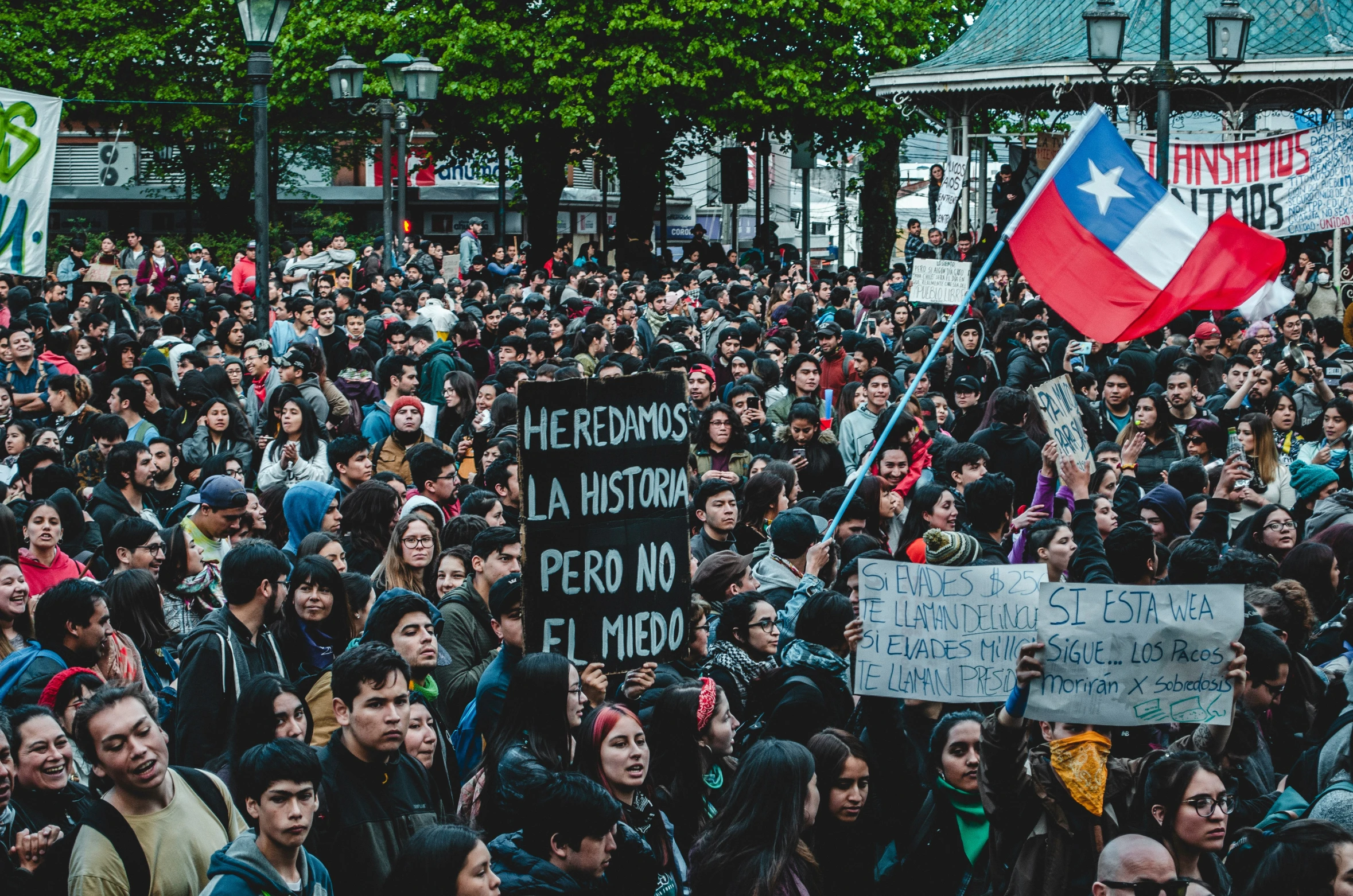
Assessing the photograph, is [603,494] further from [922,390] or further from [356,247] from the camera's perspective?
[356,247]

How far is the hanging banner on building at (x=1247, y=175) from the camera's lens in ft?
55.4

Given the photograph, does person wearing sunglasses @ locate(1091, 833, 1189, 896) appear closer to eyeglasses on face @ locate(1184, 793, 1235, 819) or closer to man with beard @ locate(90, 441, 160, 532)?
eyeglasses on face @ locate(1184, 793, 1235, 819)

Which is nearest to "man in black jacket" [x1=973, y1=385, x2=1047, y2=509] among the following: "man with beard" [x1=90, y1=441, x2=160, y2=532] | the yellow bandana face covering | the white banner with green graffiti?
"man with beard" [x1=90, y1=441, x2=160, y2=532]

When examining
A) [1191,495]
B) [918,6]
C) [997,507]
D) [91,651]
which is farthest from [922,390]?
[918,6]

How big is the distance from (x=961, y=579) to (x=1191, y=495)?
12.2 ft

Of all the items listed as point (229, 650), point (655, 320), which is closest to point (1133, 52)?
point (655, 320)

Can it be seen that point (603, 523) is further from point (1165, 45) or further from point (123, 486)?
point (1165, 45)

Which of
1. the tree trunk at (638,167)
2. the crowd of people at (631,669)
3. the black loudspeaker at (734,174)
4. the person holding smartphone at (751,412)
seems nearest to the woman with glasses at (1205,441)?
the crowd of people at (631,669)

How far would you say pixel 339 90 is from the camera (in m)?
20.2

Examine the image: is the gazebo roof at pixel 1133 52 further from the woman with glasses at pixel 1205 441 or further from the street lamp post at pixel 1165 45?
the woman with glasses at pixel 1205 441

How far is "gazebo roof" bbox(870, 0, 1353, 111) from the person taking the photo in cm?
2259

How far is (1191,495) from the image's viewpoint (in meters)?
9.07

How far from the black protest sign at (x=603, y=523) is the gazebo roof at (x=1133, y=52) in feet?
60.0

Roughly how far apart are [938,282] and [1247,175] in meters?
3.37
